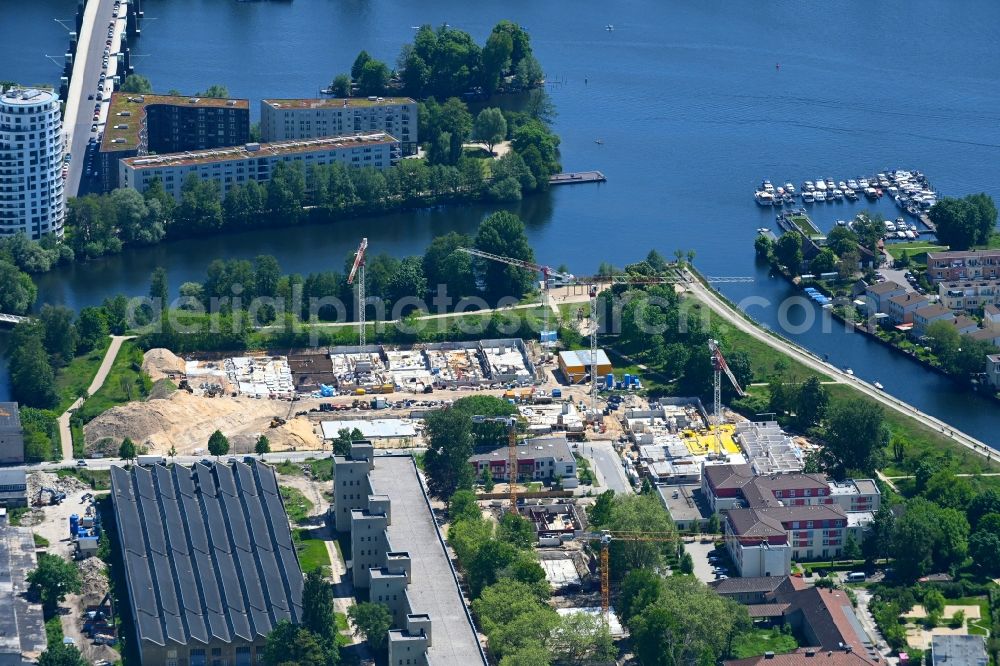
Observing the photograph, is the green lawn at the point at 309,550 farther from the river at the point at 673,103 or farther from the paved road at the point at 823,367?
the river at the point at 673,103

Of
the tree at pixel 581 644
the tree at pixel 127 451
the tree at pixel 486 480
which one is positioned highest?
the tree at pixel 127 451

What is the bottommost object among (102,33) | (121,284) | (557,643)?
(557,643)

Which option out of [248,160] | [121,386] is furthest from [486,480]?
[248,160]

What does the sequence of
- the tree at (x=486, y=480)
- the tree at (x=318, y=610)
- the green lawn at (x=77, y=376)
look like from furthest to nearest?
1. the green lawn at (x=77, y=376)
2. the tree at (x=486, y=480)
3. the tree at (x=318, y=610)

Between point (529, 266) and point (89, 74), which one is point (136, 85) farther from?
point (529, 266)

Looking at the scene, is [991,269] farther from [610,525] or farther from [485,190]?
[610,525]

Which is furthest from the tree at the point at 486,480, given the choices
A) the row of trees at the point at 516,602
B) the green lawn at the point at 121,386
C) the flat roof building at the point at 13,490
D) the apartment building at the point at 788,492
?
the flat roof building at the point at 13,490

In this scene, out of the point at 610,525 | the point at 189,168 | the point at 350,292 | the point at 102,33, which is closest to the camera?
the point at 610,525

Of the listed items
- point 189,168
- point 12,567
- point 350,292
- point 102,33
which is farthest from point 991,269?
point 102,33
